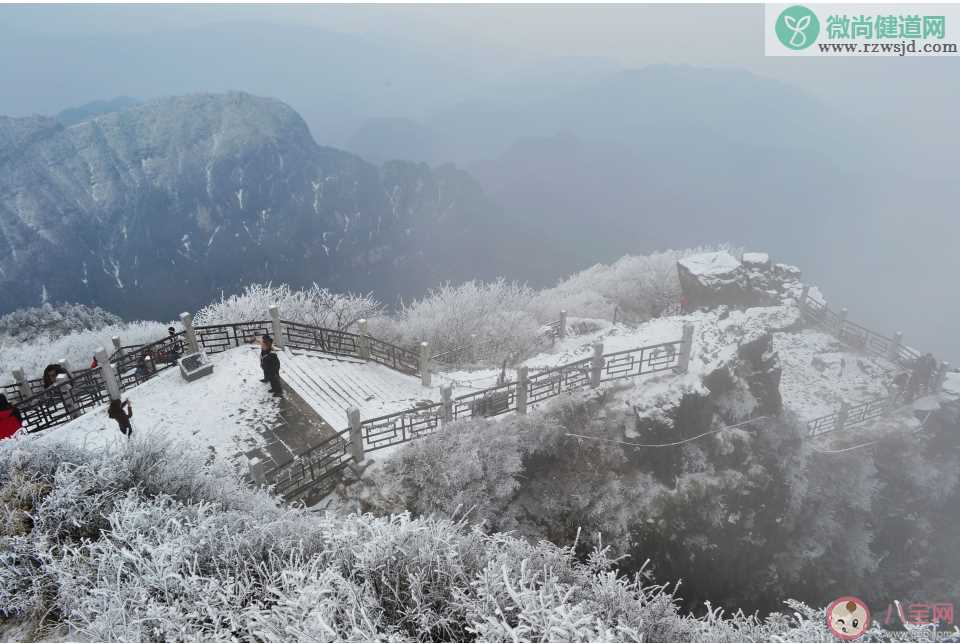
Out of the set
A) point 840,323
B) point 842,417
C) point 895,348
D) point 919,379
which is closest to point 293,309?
point 842,417

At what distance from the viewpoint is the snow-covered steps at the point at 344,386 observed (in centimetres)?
1270

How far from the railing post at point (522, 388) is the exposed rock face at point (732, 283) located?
557 inches

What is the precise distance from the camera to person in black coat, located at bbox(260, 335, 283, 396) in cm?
1173

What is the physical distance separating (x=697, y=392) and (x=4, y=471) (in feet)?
45.4

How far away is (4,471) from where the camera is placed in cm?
631

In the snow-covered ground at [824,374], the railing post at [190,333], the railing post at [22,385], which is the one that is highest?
the railing post at [190,333]

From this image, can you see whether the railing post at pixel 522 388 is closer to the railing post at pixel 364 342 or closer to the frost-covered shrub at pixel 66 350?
the railing post at pixel 364 342

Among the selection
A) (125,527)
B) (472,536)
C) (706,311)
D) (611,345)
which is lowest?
(706,311)

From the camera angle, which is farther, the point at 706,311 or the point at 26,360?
the point at 26,360

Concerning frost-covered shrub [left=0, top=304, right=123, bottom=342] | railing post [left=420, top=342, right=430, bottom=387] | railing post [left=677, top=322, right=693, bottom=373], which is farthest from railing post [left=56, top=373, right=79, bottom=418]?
frost-covered shrub [left=0, top=304, right=123, bottom=342]

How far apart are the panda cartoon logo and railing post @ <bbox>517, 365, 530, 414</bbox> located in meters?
7.02

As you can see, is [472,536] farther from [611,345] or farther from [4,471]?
[611,345]

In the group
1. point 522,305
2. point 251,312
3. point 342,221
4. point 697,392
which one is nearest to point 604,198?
point 342,221

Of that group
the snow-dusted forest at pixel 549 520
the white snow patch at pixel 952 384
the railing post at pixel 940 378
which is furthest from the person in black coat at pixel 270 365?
the white snow patch at pixel 952 384
